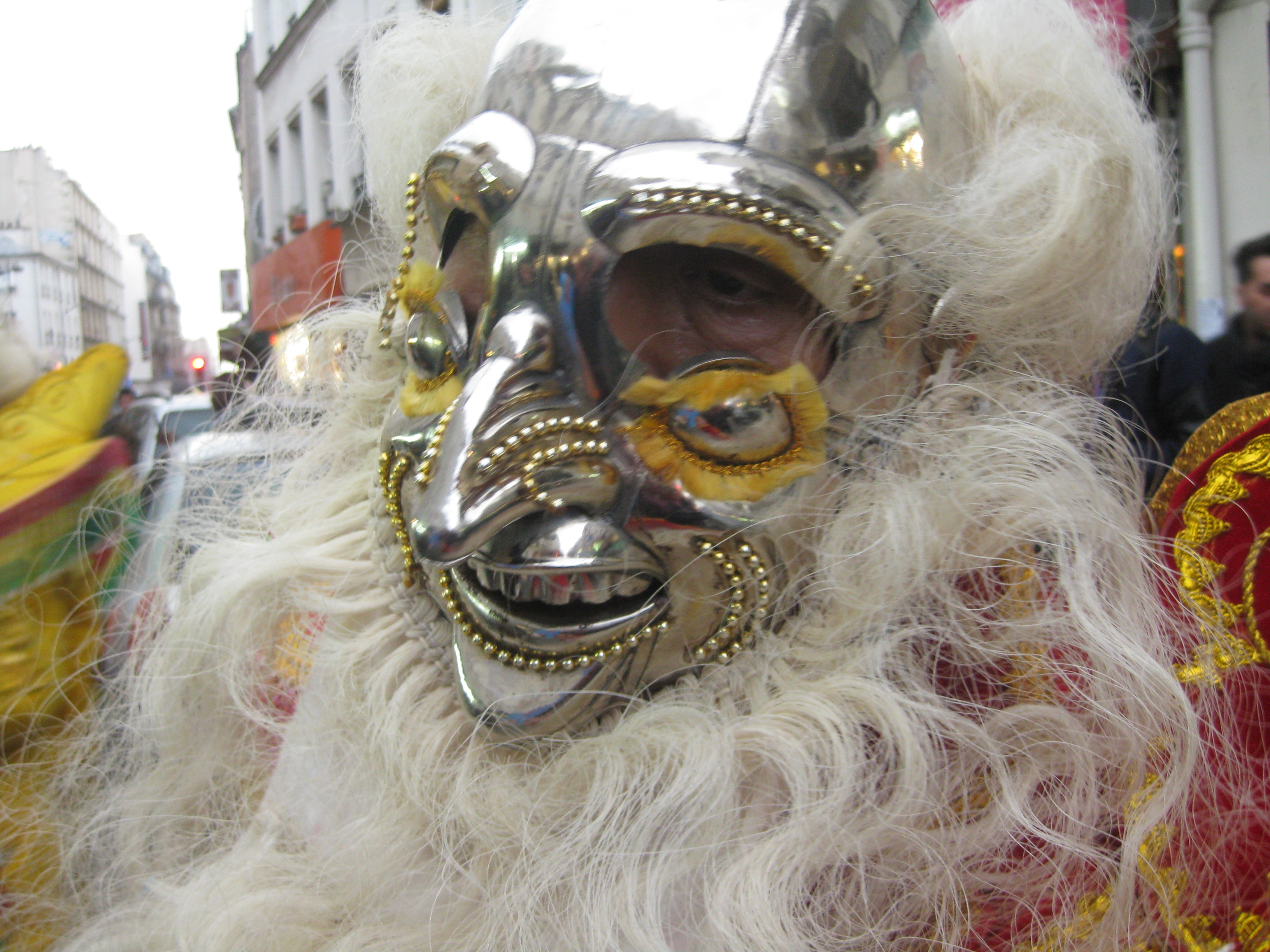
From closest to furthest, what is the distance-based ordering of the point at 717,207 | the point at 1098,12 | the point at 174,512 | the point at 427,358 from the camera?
the point at 717,207 < the point at 427,358 < the point at 1098,12 < the point at 174,512

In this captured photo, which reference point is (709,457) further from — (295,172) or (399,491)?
(295,172)

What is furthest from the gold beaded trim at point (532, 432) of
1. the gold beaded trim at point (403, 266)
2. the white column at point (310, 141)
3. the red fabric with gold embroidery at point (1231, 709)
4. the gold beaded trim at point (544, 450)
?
the white column at point (310, 141)

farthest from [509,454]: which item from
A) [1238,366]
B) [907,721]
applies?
[1238,366]

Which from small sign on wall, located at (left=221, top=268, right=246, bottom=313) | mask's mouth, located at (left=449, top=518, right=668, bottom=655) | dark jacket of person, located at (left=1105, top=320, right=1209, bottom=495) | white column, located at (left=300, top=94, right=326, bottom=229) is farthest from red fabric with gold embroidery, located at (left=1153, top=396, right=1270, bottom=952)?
small sign on wall, located at (left=221, top=268, right=246, bottom=313)

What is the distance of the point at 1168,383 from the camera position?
143 cm

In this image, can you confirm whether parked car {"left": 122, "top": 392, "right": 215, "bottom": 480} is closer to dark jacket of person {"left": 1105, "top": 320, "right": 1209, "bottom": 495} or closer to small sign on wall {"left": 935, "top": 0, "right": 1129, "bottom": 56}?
small sign on wall {"left": 935, "top": 0, "right": 1129, "bottom": 56}

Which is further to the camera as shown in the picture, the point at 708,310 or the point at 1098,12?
the point at 1098,12

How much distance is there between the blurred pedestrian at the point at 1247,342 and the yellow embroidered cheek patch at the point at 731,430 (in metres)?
0.75

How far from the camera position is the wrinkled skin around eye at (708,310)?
0.67m

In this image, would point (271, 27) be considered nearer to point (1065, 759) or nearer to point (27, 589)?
point (27, 589)

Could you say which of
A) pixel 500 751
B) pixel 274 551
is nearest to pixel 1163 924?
pixel 500 751

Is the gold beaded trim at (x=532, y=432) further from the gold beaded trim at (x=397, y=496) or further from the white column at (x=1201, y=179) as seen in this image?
the white column at (x=1201, y=179)

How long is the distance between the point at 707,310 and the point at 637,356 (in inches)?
2.8

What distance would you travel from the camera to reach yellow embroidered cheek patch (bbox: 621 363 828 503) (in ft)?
2.13
